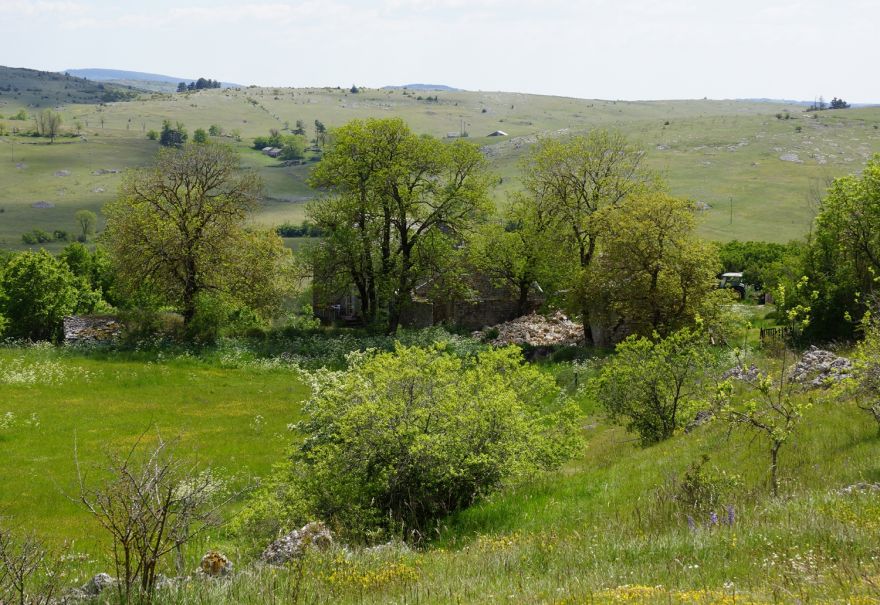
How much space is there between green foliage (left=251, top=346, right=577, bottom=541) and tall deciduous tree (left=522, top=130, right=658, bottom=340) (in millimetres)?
29734

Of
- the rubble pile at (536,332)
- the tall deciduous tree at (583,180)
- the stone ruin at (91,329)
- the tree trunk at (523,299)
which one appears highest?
the tall deciduous tree at (583,180)

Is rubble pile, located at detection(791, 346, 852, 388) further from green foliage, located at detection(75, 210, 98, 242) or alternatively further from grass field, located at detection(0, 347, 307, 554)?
green foliage, located at detection(75, 210, 98, 242)

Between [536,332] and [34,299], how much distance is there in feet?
119

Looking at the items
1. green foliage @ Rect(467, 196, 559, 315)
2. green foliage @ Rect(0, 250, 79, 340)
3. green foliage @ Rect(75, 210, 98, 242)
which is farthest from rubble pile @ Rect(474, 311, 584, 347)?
green foliage @ Rect(75, 210, 98, 242)

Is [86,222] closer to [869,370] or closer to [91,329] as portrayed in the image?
[91,329]

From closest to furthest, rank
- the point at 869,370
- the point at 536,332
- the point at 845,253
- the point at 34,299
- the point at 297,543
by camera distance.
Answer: the point at 297,543, the point at 869,370, the point at 845,253, the point at 536,332, the point at 34,299

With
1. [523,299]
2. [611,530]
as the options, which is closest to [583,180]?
[523,299]

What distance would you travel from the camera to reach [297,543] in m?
11.8

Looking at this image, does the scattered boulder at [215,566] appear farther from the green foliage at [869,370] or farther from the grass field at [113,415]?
the green foliage at [869,370]

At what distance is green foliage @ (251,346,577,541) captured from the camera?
14.0m

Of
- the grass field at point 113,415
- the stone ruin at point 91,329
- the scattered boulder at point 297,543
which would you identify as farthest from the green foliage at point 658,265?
the stone ruin at point 91,329

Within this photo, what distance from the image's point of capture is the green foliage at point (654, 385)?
19844 millimetres

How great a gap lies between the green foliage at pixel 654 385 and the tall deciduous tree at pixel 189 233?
3040 centimetres

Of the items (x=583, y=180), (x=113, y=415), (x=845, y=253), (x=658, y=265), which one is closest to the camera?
(x=113, y=415)
